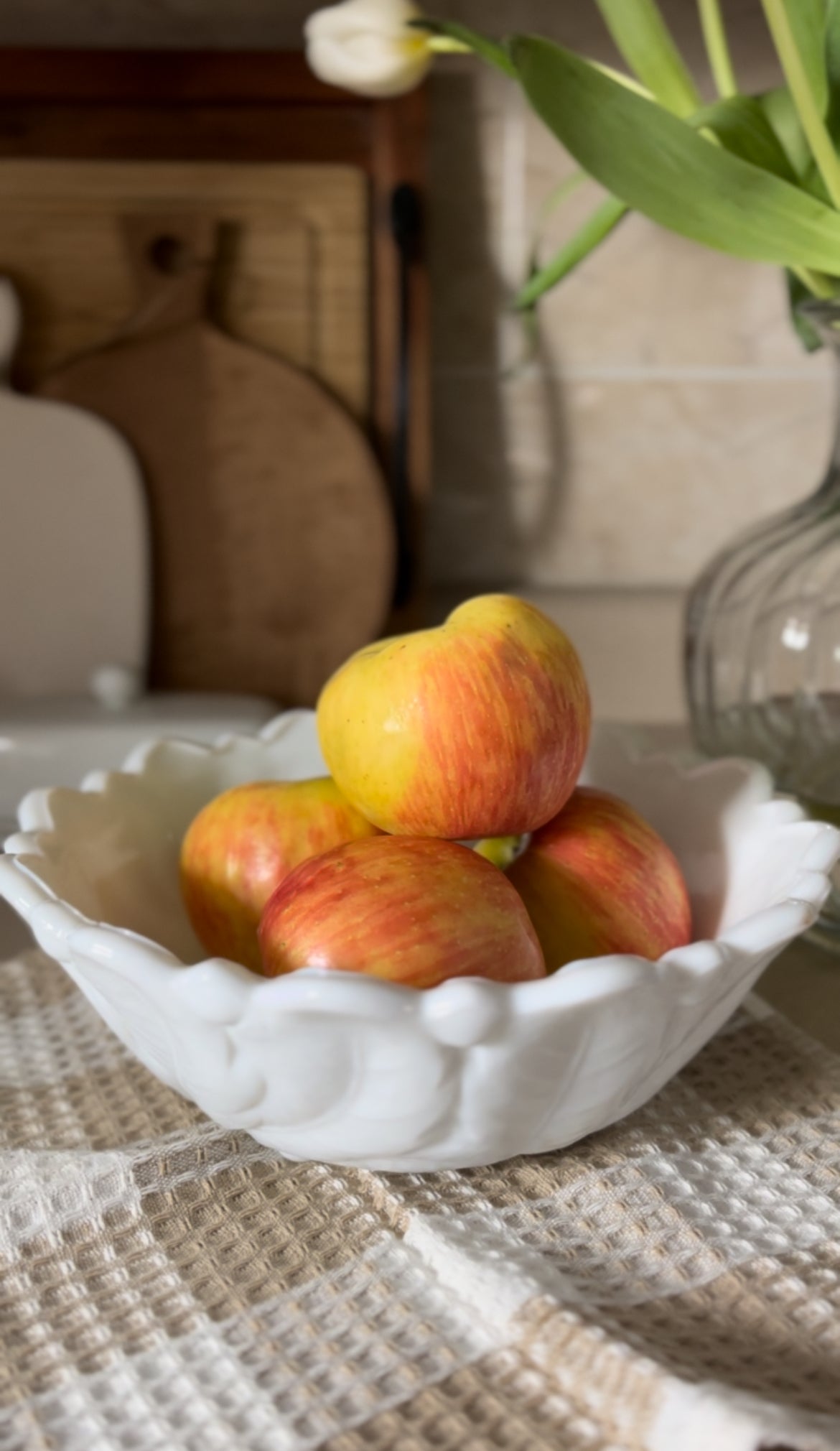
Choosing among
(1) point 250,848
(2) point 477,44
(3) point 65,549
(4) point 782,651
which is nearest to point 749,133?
(2) point 477,44

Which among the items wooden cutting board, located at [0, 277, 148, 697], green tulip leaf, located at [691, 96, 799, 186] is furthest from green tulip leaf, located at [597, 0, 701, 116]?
wooden cutting board, located at [0, 277, 148, 697]

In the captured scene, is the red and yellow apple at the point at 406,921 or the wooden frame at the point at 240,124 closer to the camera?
the red and yellow apple at the point at 406,921

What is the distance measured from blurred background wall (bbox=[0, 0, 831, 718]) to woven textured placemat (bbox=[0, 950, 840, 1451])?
2.10ft

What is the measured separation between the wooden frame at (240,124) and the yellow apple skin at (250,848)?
0.54 metres

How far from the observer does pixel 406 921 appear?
362mm

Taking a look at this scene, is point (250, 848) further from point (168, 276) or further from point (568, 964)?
point (168, 276)

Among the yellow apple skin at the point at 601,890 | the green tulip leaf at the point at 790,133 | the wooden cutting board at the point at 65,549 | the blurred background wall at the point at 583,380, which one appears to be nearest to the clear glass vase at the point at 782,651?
the green tulip leaf at the point at 790,133

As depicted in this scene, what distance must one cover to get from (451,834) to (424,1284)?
150 mm

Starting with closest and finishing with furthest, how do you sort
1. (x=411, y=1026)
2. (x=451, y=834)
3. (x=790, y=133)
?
(x=411, y=1026) → (x=451, y=834) → (x=790, y=133)

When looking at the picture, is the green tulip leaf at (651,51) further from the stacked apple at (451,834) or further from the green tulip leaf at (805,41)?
the stacked apple at (451,834)

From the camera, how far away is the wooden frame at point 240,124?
906mm

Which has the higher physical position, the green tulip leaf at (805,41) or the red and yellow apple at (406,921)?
the green tulip leaf at (805,41)

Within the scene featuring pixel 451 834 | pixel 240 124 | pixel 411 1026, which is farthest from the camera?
pixel 240 124

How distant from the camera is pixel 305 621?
98 cm
